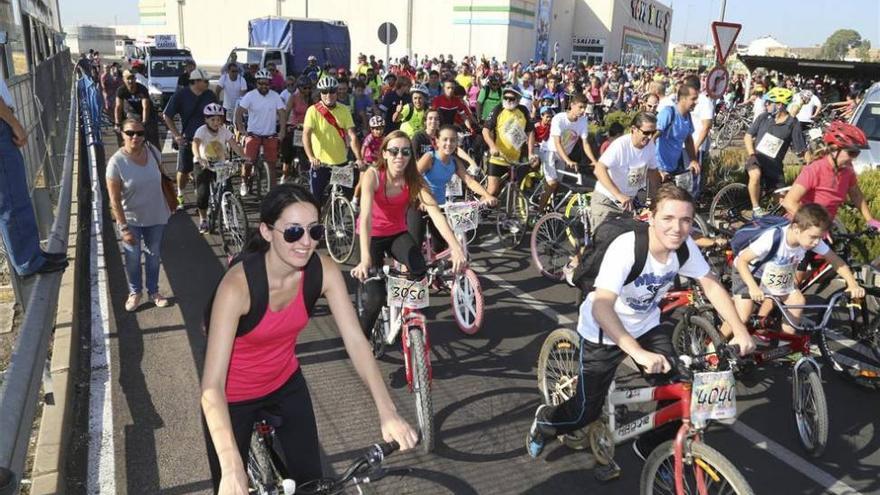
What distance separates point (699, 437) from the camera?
3.37m

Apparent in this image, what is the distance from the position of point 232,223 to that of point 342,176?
1527 millimetres

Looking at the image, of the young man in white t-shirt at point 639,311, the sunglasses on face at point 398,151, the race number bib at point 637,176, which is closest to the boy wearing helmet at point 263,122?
the sunglasses on face at point 398,151

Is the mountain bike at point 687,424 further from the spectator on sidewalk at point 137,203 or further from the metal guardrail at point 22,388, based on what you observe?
the spectator on sidewalk at point 137,203

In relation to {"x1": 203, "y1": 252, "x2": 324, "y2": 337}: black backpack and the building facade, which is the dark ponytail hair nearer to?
{"x1": 203, "y1": 252, "x2": 324, "y2": 337}: black backpack

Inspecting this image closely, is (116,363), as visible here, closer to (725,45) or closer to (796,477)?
(796,477)

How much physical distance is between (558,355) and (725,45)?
8.44 m

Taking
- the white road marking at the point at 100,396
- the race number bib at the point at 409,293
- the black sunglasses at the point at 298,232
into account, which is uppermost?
the black sunglasses at the point at 298,232

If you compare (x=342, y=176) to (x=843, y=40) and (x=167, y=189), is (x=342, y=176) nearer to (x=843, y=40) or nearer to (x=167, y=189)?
(x=167, y=189)

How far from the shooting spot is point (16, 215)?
6.02 meters

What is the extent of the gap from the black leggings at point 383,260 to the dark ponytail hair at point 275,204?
2315 millimetres

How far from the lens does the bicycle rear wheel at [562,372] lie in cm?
458

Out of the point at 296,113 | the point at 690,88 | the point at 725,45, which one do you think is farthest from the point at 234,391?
the point at 725,45

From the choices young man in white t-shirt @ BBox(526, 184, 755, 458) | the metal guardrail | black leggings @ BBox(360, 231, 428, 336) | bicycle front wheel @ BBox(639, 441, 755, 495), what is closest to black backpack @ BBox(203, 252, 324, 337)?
the metal guardrail

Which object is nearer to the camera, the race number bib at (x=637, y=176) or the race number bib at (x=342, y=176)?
the race number bib at (x=637, y=176)
